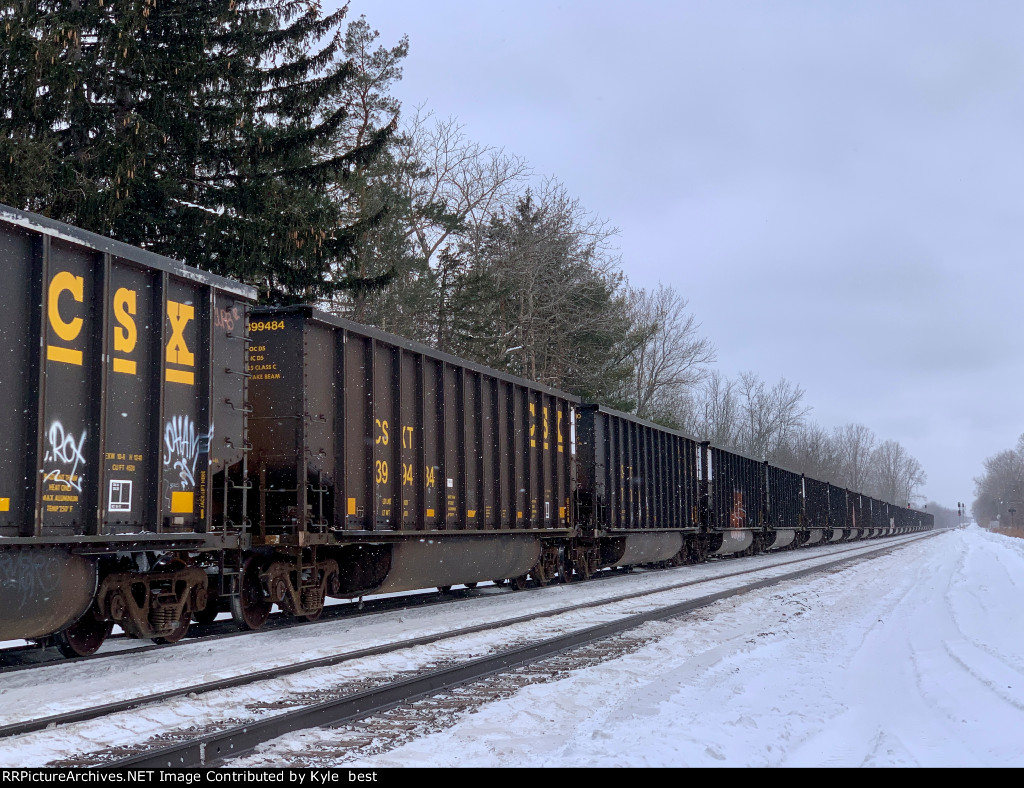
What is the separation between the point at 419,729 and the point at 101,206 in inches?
596

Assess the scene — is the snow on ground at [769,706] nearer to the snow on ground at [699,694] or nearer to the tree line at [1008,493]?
the snow on ground at [699,694]

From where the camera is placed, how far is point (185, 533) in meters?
8.70

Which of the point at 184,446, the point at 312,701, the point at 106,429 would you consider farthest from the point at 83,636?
the point at 312,701

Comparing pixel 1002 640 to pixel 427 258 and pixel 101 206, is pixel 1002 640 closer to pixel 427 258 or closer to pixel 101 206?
pixel 101 206

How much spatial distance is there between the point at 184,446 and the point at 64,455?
4.94 feet

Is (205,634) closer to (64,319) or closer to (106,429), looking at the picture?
(106,429)

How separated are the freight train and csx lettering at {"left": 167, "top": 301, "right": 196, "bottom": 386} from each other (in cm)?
2

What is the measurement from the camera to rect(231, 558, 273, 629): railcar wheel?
33.4 ft

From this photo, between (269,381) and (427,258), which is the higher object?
(427,258)

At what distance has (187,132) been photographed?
61.6ft

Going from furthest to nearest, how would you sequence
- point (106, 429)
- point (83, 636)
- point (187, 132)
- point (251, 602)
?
1. point (187, 132)
2. point (251, 602)
3. point (83, 636)
4. point (106, 429)

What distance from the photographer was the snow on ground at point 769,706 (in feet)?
16.1

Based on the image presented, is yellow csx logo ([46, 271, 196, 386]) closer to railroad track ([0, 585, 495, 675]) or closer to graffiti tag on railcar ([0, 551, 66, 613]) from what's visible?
graffiti tag on railcar ([0, 551, 66, 613])

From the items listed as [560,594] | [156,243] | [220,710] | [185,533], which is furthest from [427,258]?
[220,710]
